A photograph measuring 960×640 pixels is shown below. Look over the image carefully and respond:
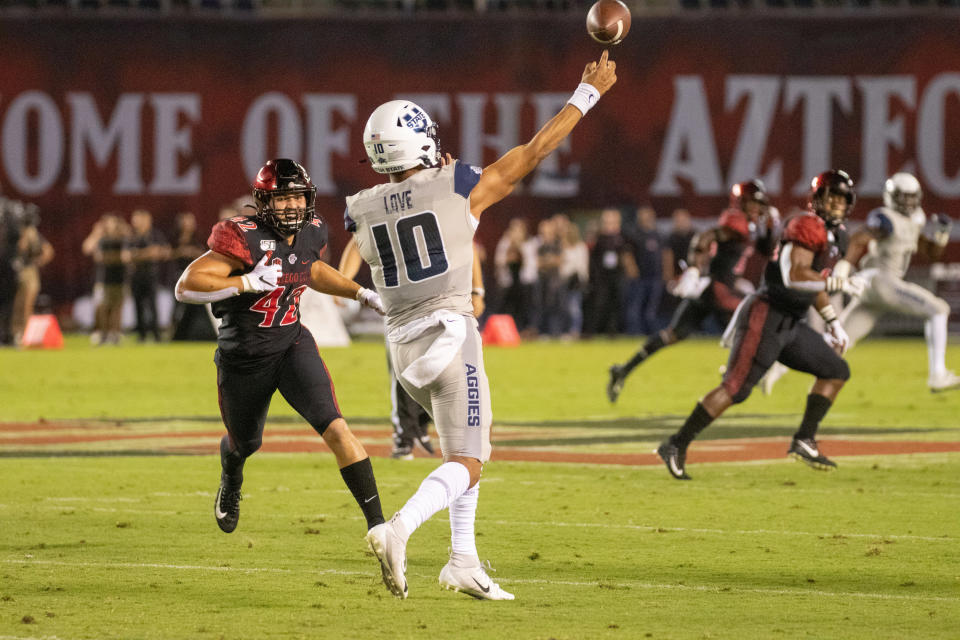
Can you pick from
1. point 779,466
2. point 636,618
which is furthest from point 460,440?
point 779,466

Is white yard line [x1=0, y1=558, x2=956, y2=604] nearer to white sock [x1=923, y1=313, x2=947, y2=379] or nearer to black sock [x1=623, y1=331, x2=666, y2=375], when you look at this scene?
white sock [x1=923, y1=313, x2=947, y2=379]

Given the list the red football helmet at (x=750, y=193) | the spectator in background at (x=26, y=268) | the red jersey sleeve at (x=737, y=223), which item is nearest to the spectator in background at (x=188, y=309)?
the spectator in background at (x=26, y=268)

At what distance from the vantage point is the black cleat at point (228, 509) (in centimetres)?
777

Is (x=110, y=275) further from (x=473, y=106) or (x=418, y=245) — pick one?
(x=418, y=245)

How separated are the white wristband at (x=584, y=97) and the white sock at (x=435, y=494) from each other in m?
1.49

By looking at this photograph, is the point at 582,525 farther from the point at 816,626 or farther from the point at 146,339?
the point at 146,339

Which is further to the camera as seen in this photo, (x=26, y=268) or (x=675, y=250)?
(x=675, y=250)

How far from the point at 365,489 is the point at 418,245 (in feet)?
3.79

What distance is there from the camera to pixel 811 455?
1030 cm

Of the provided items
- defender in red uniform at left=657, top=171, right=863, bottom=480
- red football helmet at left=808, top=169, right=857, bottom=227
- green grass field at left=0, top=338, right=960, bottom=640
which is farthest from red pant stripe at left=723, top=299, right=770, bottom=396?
red football helmet at left=808, top=169, right=857, bottom=227

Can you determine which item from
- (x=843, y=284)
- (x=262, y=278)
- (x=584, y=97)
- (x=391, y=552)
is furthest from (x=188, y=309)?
(x=391, y=552)

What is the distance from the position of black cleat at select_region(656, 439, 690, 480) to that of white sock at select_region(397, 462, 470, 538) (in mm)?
3938

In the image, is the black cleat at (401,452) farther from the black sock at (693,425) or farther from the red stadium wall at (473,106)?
the red stadium wall at (473,106)

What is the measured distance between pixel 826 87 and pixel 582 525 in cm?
1936
